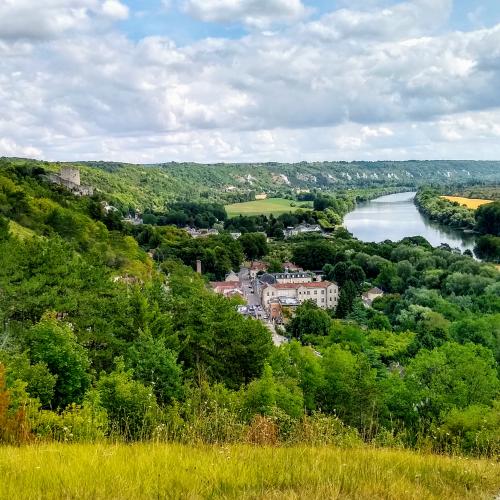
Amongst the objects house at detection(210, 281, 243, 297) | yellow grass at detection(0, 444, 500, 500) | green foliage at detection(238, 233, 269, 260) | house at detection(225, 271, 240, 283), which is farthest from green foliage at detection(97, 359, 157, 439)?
green foliage at detection(238, 233, 269, 260)

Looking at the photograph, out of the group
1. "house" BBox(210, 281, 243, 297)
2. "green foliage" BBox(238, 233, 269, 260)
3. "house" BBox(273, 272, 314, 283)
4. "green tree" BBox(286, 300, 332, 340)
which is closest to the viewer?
"green tree" BBox(286, 300, 332, 340)

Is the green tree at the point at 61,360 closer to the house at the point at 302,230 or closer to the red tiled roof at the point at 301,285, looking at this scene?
the red tiled roof at the point at 301,285

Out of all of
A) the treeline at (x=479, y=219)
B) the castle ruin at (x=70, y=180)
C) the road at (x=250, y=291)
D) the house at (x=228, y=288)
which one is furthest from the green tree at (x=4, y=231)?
the treeline at (x=479, y=219)

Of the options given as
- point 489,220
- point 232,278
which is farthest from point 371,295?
point 489,220

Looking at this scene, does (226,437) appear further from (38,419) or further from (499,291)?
(499,291)

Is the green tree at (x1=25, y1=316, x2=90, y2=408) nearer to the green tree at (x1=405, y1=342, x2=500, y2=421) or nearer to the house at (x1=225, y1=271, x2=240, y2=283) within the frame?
the green tree at (x1=405, y1=342, x2=500, y2=421)

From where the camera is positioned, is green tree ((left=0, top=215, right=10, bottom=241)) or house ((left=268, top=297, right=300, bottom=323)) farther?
house ((left=268, top=297, right=300, bottom=323))

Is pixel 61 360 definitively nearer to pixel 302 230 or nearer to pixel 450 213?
pixel 302 230
